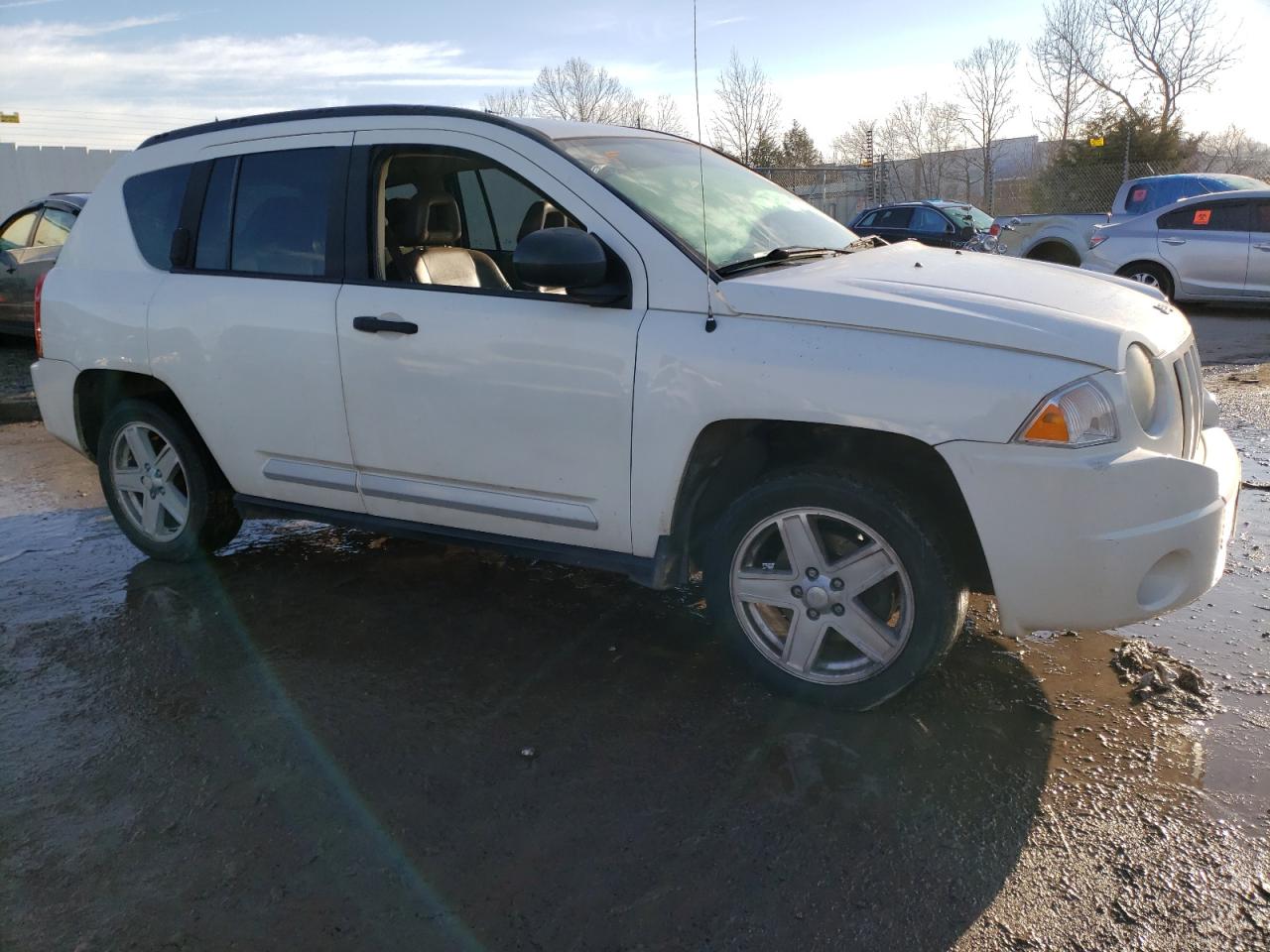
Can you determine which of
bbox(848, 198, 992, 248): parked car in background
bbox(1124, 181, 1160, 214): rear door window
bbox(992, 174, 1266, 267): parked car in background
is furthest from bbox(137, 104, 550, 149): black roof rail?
bbox(848, 198, 992, 248): parked car in background

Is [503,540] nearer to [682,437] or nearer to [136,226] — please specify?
[682,437]

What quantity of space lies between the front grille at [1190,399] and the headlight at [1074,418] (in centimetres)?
40

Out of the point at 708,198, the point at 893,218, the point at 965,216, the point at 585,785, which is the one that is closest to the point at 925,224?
the point at 893,218

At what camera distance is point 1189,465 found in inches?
114

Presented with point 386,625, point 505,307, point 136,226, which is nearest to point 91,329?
point 136,226

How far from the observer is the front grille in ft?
10.2

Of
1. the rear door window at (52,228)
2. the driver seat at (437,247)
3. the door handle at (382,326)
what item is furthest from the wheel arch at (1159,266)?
the rear door window at (52,228)

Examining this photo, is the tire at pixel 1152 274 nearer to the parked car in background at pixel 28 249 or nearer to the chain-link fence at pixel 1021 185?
the chain-link fence at pixel 1021 185

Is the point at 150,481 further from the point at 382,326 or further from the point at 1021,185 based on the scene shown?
the point at 1021,185

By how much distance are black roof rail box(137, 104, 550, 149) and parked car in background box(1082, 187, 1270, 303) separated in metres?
11.1

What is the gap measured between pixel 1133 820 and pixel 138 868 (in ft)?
8.49

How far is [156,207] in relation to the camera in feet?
15.1

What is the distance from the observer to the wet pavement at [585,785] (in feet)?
8.07

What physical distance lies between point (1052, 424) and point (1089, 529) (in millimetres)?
303
